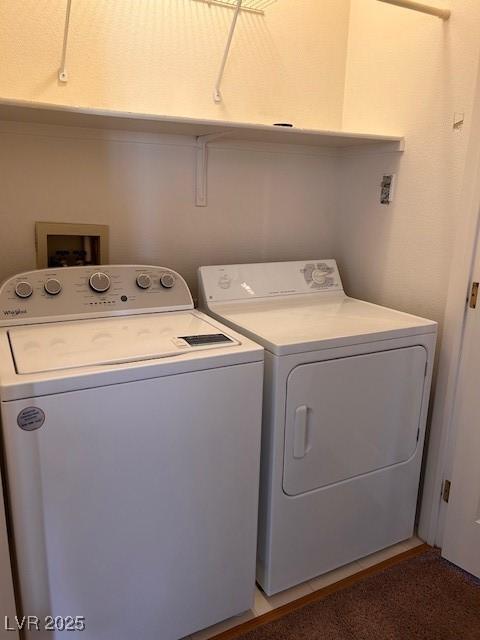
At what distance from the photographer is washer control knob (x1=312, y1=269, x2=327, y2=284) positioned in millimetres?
2182

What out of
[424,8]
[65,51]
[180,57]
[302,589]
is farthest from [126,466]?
[424,8]

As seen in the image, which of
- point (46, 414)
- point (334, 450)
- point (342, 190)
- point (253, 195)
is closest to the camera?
point (46, 414)

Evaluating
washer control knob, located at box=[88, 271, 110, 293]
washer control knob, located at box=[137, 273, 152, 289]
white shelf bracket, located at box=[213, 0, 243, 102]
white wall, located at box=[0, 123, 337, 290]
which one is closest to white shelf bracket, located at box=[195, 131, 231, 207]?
white wall, located at box=[0, 123, 337, 290]

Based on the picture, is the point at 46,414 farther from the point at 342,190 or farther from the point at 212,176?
the point at 342,190

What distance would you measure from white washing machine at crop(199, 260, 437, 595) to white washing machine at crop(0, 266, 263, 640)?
92 millimetres

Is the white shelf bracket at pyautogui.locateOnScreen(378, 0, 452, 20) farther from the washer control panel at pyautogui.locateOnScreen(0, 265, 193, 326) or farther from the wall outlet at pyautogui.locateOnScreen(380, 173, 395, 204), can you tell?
the washer control panel at pyautogui.locateOnScreen(0, 265, 193, 326)

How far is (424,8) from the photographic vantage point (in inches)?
65.9

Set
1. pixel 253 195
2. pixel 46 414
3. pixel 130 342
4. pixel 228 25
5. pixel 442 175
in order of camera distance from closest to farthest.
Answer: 1. pixel 46 414
2. pixel 130 342
3. pixel 442 175
4. pixel 228 25
5. pixel 253 195

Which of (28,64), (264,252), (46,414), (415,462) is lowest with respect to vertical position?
(415,462)

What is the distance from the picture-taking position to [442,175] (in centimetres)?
179

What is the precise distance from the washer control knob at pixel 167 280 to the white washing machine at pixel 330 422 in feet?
0.44

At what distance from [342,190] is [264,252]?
19.7 inches

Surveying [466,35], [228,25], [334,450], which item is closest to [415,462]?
[334,450]

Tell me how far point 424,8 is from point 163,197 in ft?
3.76
